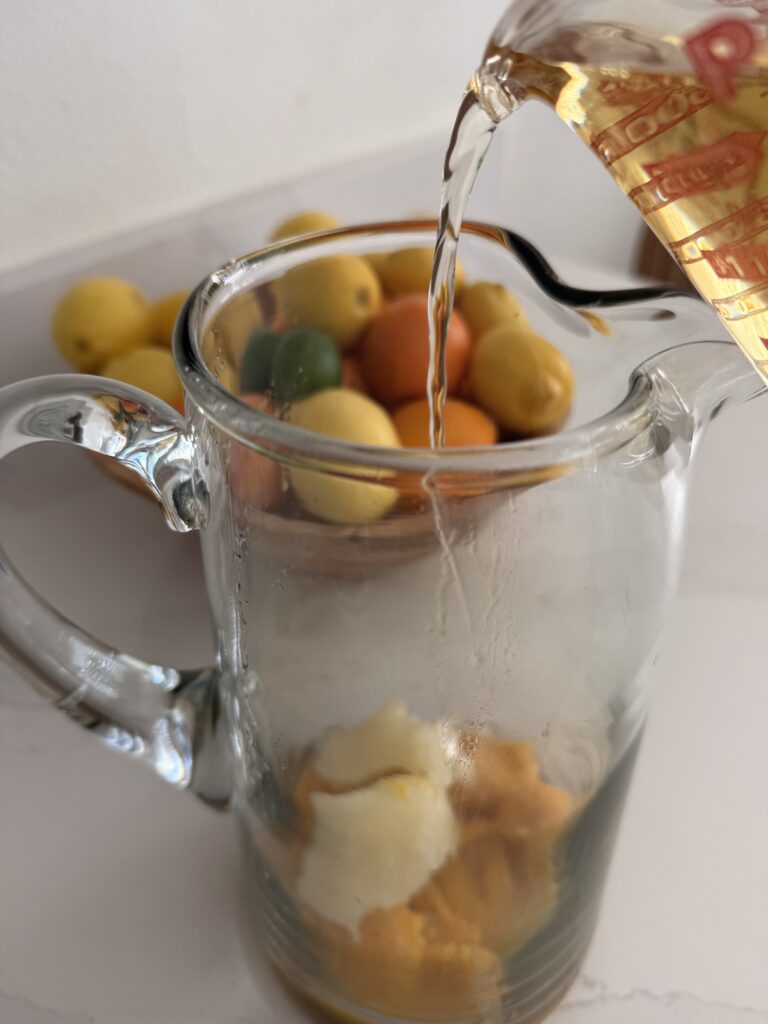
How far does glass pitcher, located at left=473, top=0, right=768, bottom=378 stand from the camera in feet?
0.81

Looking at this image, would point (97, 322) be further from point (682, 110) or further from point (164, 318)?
point (682, 110)

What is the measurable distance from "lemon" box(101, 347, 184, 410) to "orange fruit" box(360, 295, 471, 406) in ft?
0.31

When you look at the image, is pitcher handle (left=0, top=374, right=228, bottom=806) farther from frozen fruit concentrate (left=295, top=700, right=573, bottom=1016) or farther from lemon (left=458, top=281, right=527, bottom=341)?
lemon (left=458, top=281, right=527, bottom=341)

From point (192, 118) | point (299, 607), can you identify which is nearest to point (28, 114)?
point (192, 118)

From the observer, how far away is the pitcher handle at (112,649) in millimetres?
275

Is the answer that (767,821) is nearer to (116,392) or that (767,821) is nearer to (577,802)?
(577,802)

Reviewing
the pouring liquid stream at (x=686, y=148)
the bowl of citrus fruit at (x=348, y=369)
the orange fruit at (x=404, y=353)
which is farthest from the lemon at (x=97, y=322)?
the pouring liquid stream at (x=686, y=148)

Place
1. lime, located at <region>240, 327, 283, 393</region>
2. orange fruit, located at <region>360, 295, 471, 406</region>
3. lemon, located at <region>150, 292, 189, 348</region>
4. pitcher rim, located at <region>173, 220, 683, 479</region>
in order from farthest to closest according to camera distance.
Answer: lemon, located at <region>150, 292, 189, 348</region> → orange fruit, located at <region>360, 295, 471, 406</region> → lime, located at <region>240, 327, 283, 393</region> → pitcher rim, located at <region>173, 220, 683, 479</region>

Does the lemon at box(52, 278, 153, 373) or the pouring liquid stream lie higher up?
the pouring liquid stream

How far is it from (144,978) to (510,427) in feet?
0.75

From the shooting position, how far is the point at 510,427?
16.2 inches

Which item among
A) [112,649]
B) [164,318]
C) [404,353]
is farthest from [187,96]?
[112,649]

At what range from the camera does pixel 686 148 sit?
0.84 feet

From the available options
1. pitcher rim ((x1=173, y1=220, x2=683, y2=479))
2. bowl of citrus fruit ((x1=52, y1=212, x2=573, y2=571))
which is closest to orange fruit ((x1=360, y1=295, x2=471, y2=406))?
bowl of citrus fruit ((x1=52, y1=212, x2=573, y2=571))
